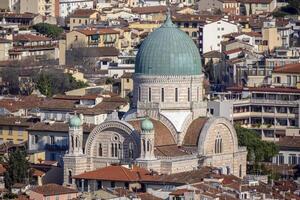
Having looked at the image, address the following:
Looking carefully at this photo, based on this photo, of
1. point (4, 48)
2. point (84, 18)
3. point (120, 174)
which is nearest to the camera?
point (120, 174)

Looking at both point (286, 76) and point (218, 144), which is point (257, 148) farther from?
point (286, 76)

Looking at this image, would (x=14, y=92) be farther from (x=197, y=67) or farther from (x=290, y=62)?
(x=197, y=67)

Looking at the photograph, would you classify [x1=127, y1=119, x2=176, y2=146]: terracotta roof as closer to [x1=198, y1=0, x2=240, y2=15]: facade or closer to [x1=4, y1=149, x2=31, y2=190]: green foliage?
[x1=4, y1=149, x2=31, y2=190]: green foliage

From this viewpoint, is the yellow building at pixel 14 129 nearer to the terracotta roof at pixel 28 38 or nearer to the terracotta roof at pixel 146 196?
the terracotta roof at pixel 146 196

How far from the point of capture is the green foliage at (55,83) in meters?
107

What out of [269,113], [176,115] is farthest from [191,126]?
[269,113]

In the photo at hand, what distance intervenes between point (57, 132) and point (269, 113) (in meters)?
13.2

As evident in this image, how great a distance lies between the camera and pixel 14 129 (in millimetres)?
89938

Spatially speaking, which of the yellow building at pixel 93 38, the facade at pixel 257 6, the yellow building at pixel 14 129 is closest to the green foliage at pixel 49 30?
the yellow building at pixel 93 38

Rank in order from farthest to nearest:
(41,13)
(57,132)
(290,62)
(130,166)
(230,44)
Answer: (41,13) → (230,44) → (290,62) → (57,132) → (130,166)

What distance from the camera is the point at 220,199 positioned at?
2611 inches

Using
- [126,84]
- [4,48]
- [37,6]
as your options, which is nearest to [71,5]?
[37,6]

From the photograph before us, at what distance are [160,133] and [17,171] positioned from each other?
14.9 feet

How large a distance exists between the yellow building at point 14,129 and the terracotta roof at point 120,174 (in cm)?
1500
